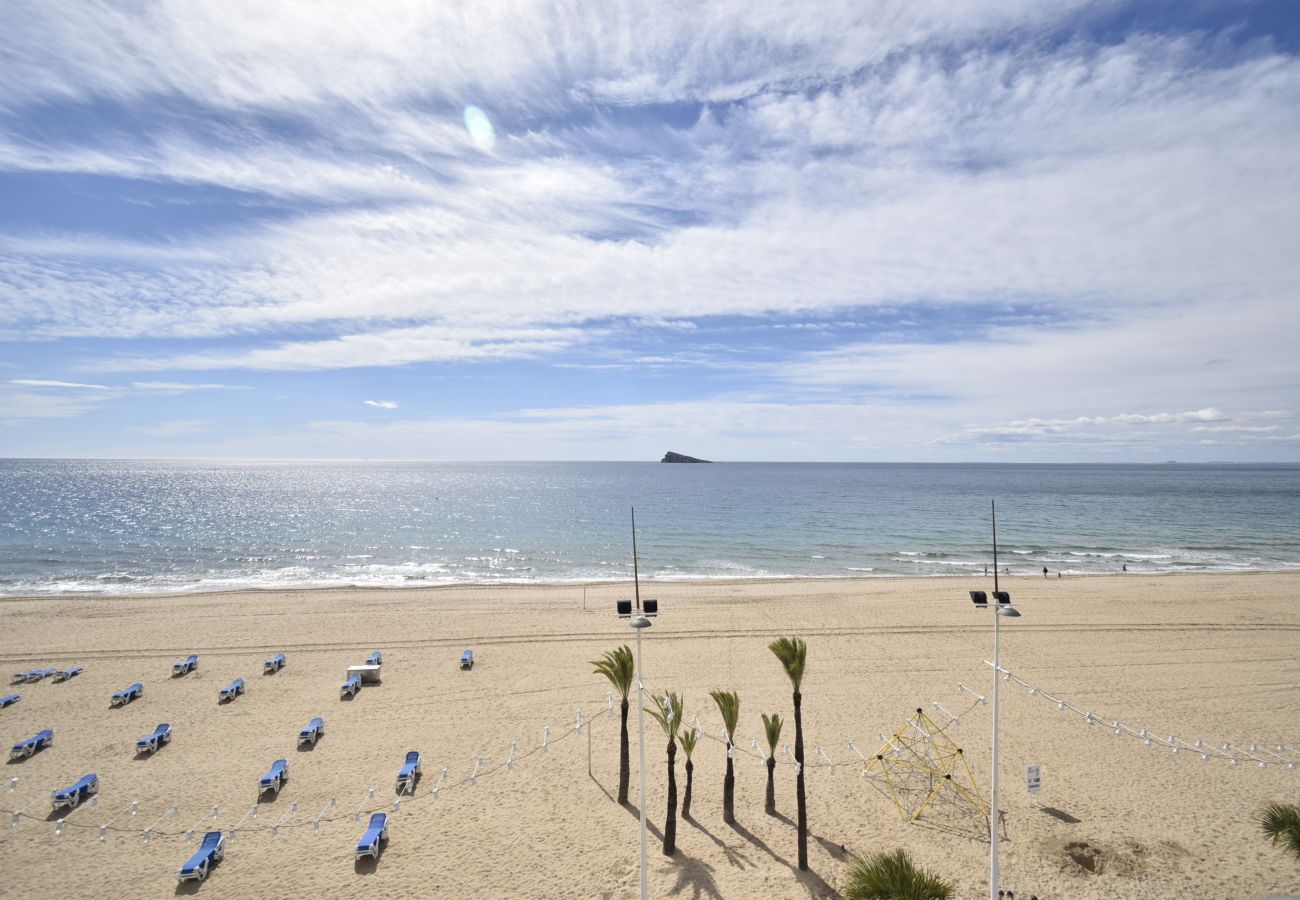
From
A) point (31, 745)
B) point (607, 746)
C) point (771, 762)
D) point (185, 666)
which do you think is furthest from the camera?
point (185, 666)

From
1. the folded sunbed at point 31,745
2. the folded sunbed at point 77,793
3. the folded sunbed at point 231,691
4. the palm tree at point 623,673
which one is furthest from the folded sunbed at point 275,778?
the palm tree at point 623,673

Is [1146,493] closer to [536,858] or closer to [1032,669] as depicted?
[1032,669]

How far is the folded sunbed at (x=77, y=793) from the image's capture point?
A: 51.5 ft

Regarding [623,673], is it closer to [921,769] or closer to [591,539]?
[921,769]

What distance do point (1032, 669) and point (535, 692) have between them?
19.7 m

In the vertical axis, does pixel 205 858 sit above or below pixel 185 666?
below

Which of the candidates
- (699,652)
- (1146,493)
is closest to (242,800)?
(699,652)

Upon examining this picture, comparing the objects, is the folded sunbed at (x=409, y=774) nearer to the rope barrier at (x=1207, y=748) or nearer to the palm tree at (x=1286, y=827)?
the rope barrier at (x=1207, y=748)

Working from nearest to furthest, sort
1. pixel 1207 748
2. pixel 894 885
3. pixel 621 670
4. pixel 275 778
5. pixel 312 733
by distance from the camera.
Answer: pixel 894 885 → pixel 621 670 → pixel 275 778 → pixel 1207 748 → pixel 312 733

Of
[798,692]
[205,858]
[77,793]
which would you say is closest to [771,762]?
[798,692]

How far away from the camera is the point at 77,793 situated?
16.0 metres

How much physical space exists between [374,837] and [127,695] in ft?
49.7

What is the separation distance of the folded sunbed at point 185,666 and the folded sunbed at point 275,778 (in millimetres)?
10969

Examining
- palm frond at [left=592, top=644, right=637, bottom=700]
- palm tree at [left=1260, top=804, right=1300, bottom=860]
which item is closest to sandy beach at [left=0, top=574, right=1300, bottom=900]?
palm tree at [left=1260, top=804, right=1300, bottom=860]
